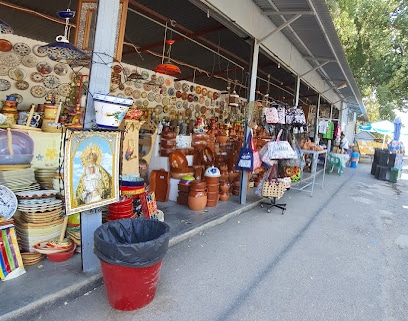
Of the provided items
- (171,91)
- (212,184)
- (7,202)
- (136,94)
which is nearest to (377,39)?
(171,91)

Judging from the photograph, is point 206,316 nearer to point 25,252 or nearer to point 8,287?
point 8,287

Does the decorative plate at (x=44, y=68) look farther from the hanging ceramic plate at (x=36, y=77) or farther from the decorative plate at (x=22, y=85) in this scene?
the decorative plate at (x=22, y=85)

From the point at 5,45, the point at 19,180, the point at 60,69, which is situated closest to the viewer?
the point at 19,180

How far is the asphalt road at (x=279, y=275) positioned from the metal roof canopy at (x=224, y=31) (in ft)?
10.9

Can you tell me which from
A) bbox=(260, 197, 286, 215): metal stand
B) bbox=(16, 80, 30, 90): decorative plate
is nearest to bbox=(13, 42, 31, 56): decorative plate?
bbox=(16, 80, 30, 90): decorative plate

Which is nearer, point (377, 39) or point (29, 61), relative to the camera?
point (29, 61)

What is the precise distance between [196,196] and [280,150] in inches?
72.9

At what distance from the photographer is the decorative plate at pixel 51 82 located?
288 inches

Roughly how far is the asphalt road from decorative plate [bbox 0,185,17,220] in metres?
1.05

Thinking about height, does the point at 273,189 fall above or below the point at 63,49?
below

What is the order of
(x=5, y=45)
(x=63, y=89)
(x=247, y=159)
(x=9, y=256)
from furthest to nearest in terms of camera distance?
(x=63, y=89) → (x=5, y=45) → (x=247, y=159) → (x=9, y=256)

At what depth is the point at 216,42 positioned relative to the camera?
7.78m

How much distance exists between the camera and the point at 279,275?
3.28 meters

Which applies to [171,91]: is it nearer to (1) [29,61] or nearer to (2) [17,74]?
(1) [29,61]
